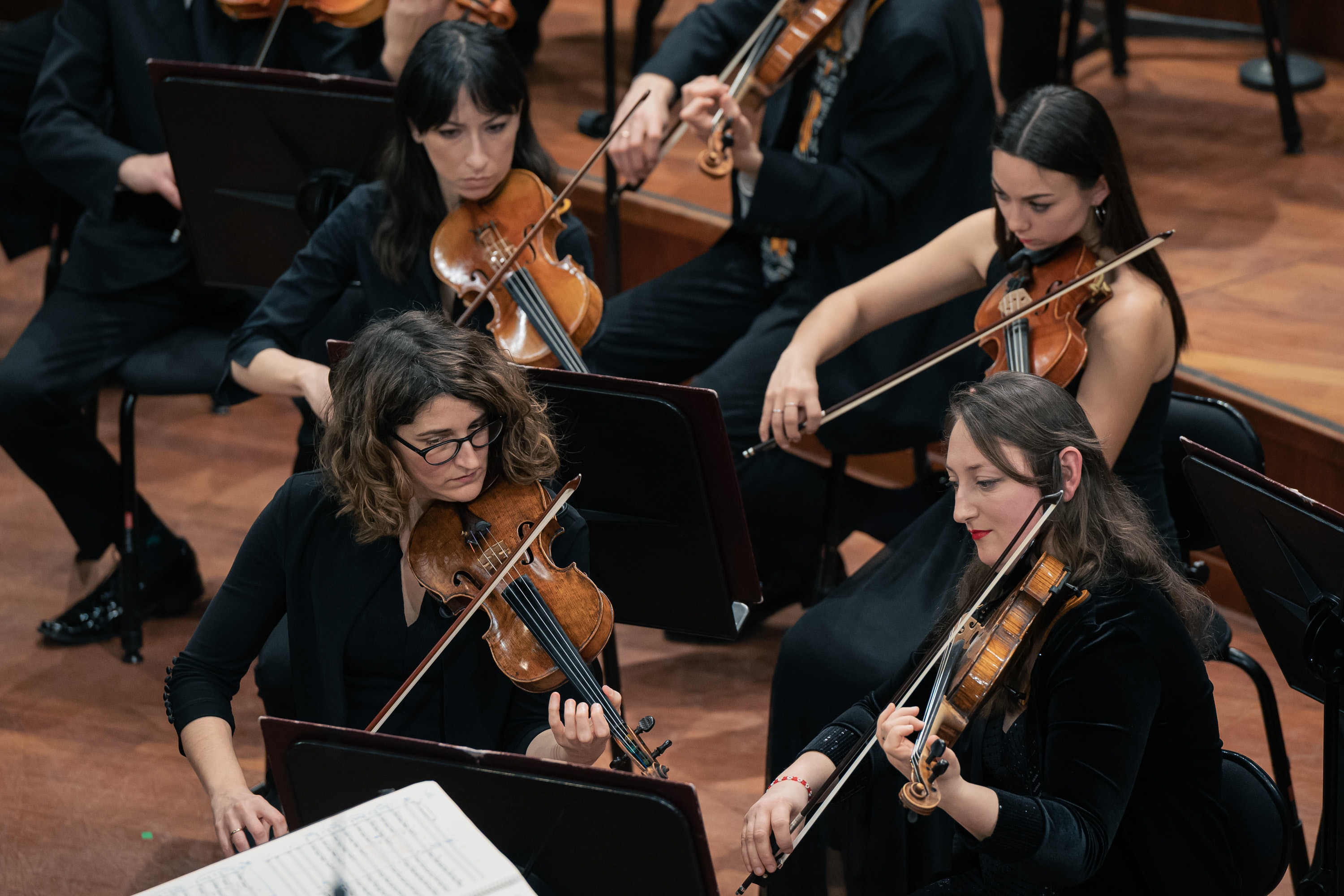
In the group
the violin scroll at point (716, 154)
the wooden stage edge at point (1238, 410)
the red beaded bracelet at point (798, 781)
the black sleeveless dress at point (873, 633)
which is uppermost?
the violin scroll at point (716, 154)

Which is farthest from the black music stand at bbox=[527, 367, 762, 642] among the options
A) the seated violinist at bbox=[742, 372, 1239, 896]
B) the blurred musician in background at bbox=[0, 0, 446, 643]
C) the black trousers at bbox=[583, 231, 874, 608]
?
the blurred musician in background at bbox=[0, 0, 446, 643]

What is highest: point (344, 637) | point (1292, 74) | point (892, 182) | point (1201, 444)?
point (892, 182)

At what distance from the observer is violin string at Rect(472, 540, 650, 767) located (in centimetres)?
161

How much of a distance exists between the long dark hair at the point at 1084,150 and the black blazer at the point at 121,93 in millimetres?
1295

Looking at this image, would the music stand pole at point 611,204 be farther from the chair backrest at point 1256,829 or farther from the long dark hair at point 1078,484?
A: the chair backrest at point 1256,829

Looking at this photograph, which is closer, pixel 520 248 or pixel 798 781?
pixel 798 781

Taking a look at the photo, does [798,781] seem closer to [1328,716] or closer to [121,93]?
[1328,716]

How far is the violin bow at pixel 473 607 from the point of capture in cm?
159

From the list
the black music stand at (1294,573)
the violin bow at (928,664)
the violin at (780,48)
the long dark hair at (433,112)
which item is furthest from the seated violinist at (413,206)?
the black music stand at (1294,573)

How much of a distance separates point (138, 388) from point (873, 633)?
149 cm

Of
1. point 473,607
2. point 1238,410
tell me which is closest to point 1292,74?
point 1238,410

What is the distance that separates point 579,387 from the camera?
1.85m

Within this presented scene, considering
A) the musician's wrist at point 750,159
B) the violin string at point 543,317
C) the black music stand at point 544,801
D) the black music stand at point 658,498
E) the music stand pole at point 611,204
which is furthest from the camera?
the music stand pole at point 611,204

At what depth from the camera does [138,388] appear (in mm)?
2719
